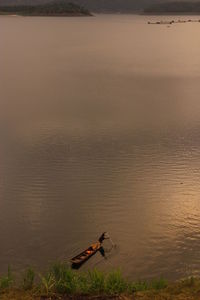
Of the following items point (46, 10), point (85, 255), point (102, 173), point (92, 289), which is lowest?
point (92, 289)

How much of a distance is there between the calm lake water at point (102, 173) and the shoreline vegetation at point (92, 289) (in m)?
0.85

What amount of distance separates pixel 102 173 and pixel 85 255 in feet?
11.4

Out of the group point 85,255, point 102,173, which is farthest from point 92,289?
point 102,173

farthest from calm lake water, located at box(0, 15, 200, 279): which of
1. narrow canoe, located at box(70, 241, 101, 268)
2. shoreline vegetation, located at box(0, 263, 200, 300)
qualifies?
shoreline vegetation, located at box(0, 263, 200, 300)

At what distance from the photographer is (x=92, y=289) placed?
498 cm

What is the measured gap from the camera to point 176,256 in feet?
21.4

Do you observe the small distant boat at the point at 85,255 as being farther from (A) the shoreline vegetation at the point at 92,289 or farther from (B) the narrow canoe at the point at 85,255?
(A) the shoreline vegetation at the point at 92,289

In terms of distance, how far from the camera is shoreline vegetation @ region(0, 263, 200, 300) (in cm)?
486

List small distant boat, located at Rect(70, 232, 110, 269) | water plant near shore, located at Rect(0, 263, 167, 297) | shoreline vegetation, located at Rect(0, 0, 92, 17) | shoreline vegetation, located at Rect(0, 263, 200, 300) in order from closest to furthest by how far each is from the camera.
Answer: shoreline vegetation, located at Rect(0, 263, 200, 300), water plant near shore, located at Rect(0, 263, 167, 297), small distant boat, located at Rect(70, 232, 110, 269), shoreline vegetation, located at Rect(0, 0, 92, 17)

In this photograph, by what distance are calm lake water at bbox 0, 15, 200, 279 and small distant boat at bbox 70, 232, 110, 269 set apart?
9 centimetres

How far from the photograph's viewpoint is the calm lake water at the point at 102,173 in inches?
267

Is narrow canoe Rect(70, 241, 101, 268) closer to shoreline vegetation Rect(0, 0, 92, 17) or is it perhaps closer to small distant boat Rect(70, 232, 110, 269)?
small distant boat Rect(70, 232, 110, 269)

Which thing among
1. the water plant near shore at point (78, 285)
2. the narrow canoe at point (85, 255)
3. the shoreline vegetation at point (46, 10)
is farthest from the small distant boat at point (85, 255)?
the shoreline vegetation at point (46, 10)

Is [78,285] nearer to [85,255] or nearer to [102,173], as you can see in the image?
[85,255]
